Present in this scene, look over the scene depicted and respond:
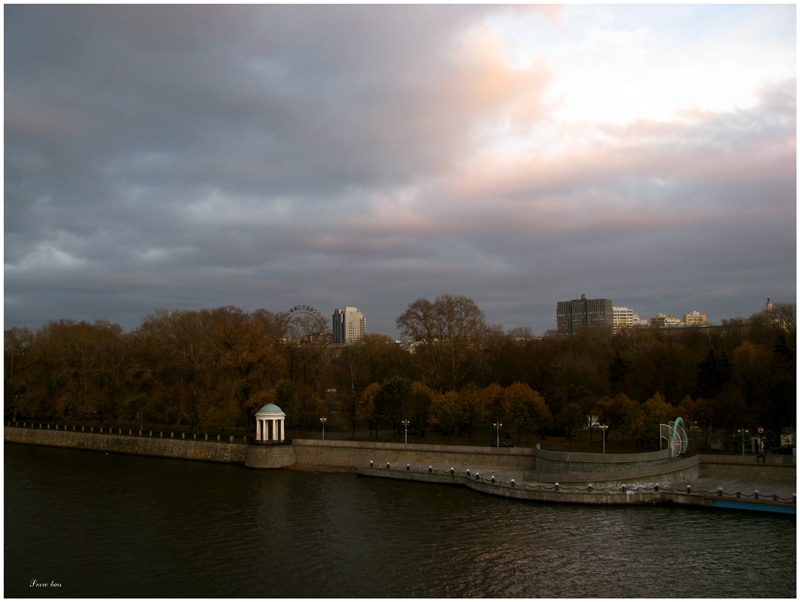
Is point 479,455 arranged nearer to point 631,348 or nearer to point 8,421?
point 631,348

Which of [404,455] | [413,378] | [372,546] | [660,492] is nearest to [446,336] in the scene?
[413,378]

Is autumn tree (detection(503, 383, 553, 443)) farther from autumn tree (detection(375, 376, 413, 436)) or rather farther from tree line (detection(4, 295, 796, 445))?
autumn tree (detection(375, 376, 413, 436))

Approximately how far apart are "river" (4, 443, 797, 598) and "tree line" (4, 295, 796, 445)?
13.6 m

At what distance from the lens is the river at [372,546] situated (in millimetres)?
23500

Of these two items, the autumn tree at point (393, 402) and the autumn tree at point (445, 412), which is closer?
the autumn tree at point (445, 412)

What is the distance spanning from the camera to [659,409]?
4662 centimetres

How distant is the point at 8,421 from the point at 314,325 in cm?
4055

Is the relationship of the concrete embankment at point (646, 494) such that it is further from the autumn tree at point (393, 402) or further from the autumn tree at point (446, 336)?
the autumn tree at point (446, 336)

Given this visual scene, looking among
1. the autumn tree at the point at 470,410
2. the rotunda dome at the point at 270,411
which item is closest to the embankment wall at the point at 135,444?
the rotunda dome at the point at 270,411

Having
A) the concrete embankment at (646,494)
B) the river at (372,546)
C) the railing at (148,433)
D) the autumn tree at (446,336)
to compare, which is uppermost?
the autumn tree at (446,336)

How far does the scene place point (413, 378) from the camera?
73.1 meters

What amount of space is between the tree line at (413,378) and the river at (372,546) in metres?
13.6

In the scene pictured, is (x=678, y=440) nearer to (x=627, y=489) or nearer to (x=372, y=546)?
(x=627, y=489)

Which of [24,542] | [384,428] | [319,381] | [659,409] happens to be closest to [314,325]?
[319,381]
